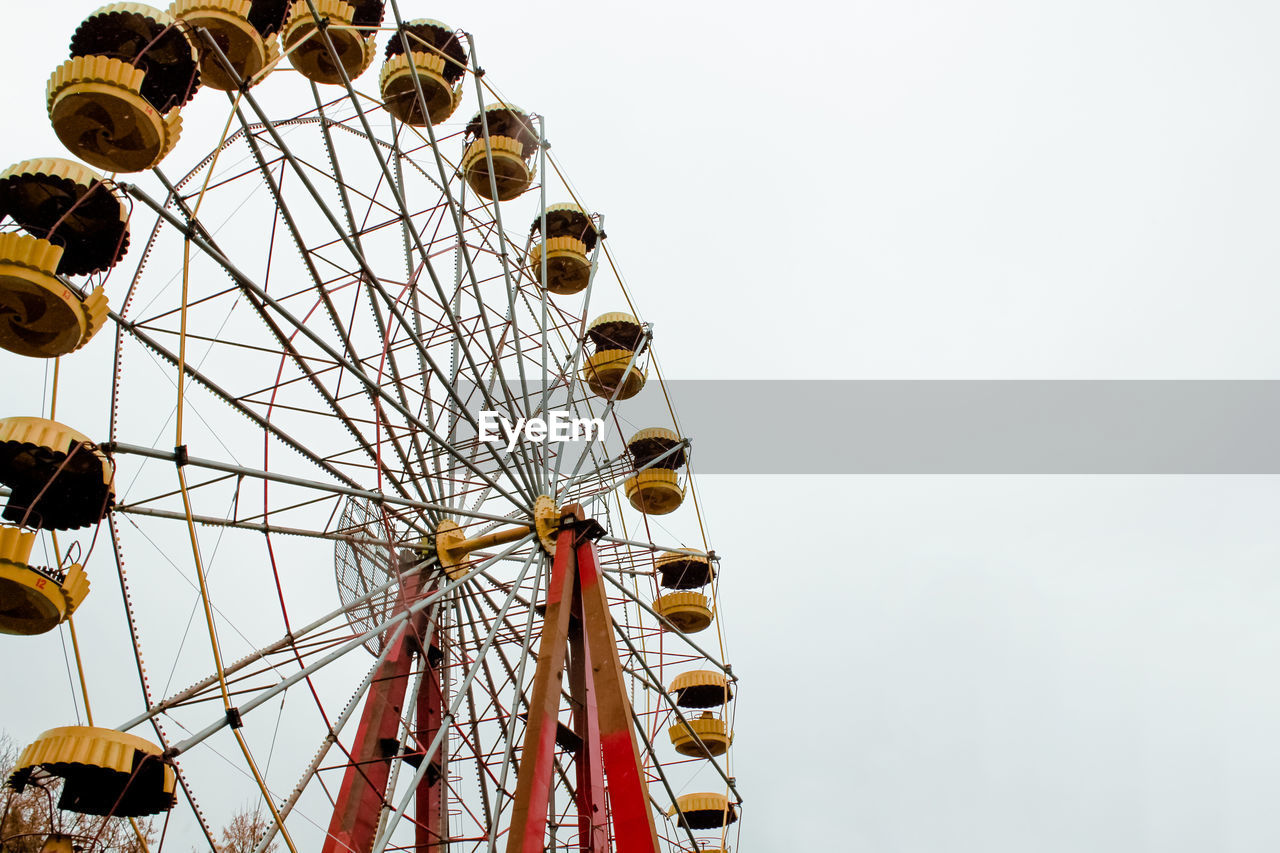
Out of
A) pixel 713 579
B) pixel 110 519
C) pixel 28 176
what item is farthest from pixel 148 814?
pixel 713 579

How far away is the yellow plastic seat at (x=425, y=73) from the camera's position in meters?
18.5

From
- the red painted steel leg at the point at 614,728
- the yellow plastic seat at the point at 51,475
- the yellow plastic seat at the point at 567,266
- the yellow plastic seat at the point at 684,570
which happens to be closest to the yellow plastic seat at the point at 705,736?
the yellow plastic seat at the point at 684,570

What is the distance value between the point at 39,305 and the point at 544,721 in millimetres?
6784

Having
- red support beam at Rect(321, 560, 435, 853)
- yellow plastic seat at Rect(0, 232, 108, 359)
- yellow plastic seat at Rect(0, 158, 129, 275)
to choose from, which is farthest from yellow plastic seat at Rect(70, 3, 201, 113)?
red support beam at Rect(321, 560, 435, 853)

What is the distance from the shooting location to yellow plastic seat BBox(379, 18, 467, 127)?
1850 centimetres

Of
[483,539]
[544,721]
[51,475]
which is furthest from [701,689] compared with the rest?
[51,475]

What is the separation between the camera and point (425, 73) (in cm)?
1847

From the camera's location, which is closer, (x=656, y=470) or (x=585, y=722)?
(x=585, y=722)

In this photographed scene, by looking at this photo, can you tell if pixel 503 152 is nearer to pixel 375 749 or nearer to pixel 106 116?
pixel 106 116

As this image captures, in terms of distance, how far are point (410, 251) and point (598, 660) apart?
7.60 m

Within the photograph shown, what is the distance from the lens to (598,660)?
42.6 feet

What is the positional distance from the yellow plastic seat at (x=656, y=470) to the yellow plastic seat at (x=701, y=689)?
341cm

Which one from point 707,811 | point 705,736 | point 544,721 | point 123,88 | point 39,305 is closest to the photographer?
point 39,305

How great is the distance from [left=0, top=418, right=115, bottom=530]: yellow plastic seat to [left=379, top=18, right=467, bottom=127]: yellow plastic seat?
32.8 ft
